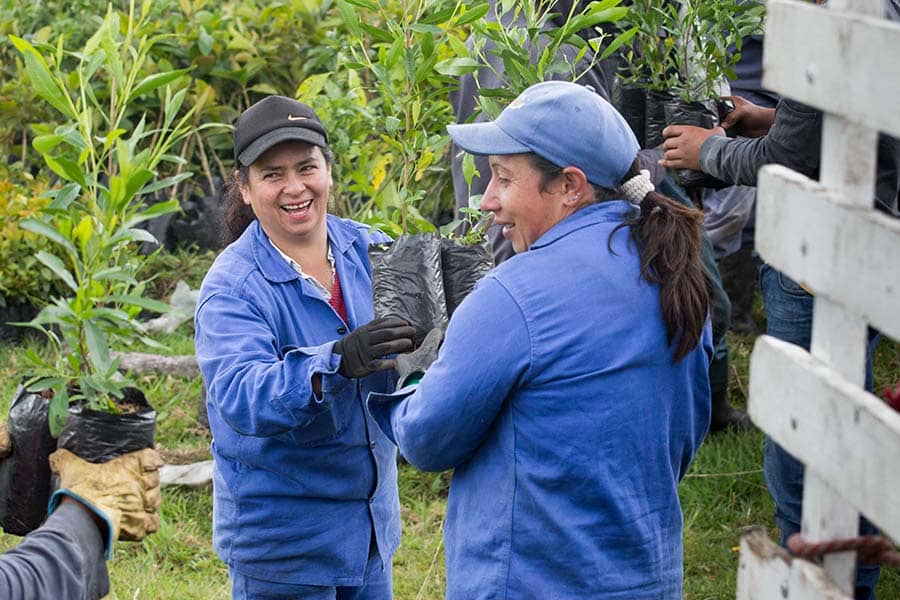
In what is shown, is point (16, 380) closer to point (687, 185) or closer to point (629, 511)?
point (687, 185)

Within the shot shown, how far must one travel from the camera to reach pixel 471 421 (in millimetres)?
2412

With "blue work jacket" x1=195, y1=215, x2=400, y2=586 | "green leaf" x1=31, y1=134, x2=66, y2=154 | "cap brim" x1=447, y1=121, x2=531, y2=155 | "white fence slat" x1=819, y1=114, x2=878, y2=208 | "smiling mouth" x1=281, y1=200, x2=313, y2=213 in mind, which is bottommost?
"blue work jacket" x1=195, y1=215, x2=400, y2=586

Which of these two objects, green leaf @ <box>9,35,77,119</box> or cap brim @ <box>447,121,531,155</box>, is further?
green leaf @ <box>9,35,77,119</box>

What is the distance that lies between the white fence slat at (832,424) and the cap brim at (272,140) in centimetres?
151

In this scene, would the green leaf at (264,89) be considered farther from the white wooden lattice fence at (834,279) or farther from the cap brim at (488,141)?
the white wooden lattice fence at (834,279)

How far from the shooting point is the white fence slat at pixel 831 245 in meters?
1.52

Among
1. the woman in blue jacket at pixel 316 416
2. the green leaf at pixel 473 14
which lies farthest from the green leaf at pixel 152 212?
the green leaf at pixel 473 14

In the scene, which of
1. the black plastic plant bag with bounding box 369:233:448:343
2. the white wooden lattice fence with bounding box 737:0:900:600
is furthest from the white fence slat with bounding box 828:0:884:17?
the black plastic plant bag with bounding box 369:233:448:343

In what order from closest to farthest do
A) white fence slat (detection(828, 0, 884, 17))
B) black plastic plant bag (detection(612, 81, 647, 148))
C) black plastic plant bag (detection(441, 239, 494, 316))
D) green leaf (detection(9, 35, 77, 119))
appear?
white fence slat (detection(828, 0, 884, 17))
black plastic plant bag (detection(441, 239, 494, 316))
green leaf (detection(9, 35, 77, 119))
black plastic plant bag (detection(612, 81, 647, 148))

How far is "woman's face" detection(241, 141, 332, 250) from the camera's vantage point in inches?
120

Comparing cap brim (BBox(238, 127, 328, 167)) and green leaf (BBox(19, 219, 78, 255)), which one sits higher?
cap brim (BBox(238, 127, 328, 167))

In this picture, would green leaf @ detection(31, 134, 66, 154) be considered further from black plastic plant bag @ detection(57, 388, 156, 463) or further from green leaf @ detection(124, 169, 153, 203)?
black plastic plant bag @ detection(57, 388, 156, 463)

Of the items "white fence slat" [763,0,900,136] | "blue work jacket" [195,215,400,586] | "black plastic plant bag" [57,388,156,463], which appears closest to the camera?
"white fence slat" [763,0,900,136]

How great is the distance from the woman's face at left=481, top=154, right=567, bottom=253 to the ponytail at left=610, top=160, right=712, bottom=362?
160mm
